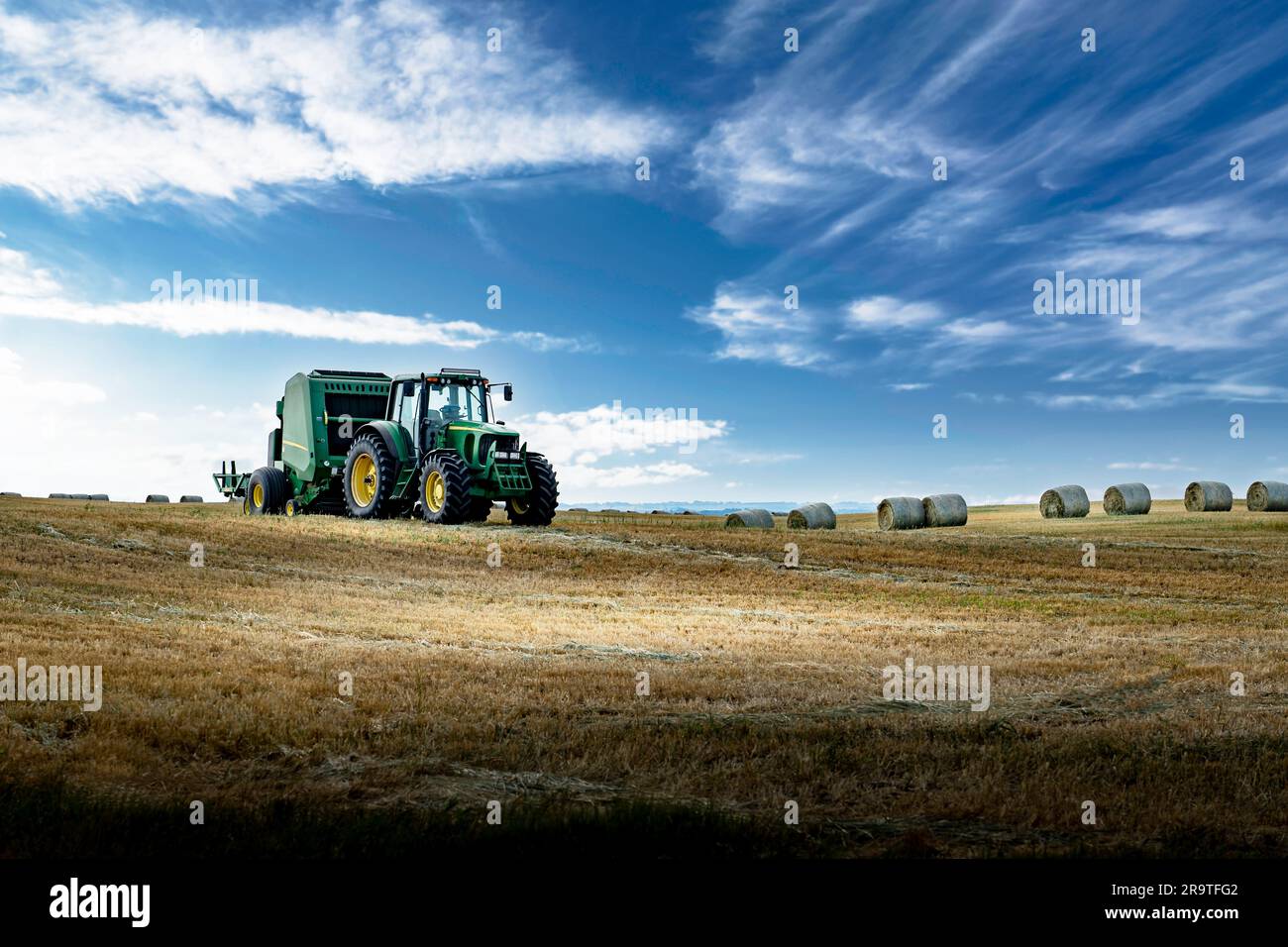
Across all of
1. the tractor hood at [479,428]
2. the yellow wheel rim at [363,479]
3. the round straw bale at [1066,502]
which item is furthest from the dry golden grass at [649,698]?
the round straw bale at [1066,502]

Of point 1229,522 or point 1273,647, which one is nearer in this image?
point 1273,647

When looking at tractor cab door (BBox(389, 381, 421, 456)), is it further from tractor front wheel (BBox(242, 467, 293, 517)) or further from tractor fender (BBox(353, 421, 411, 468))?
tractor front wheel (BBox(242, 467, 293, 517))

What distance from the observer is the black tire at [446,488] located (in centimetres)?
2562

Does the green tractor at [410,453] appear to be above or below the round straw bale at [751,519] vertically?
above

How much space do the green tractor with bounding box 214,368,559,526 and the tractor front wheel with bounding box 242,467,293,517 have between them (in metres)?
1.01

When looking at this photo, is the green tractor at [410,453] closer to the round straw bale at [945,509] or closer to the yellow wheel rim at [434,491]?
the yellow wheel rim at [434,491]

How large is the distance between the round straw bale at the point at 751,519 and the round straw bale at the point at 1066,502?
12769 millimetres

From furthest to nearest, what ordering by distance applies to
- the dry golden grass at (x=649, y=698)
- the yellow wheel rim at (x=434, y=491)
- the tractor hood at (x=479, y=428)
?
the yellow wheel rim at (x=434, y=491) → the tractor hood at (x=479, y=428) → the dry golden grass at (x=649, y=698)

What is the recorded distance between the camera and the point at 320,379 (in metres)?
30.9

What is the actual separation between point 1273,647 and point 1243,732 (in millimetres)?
6522

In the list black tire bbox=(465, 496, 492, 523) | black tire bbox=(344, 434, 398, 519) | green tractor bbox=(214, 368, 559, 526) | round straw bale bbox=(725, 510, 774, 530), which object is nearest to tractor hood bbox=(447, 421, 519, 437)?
green tractor bbox=(214, 368, 559, 526)

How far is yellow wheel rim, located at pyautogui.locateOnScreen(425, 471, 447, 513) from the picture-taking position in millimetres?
26198
